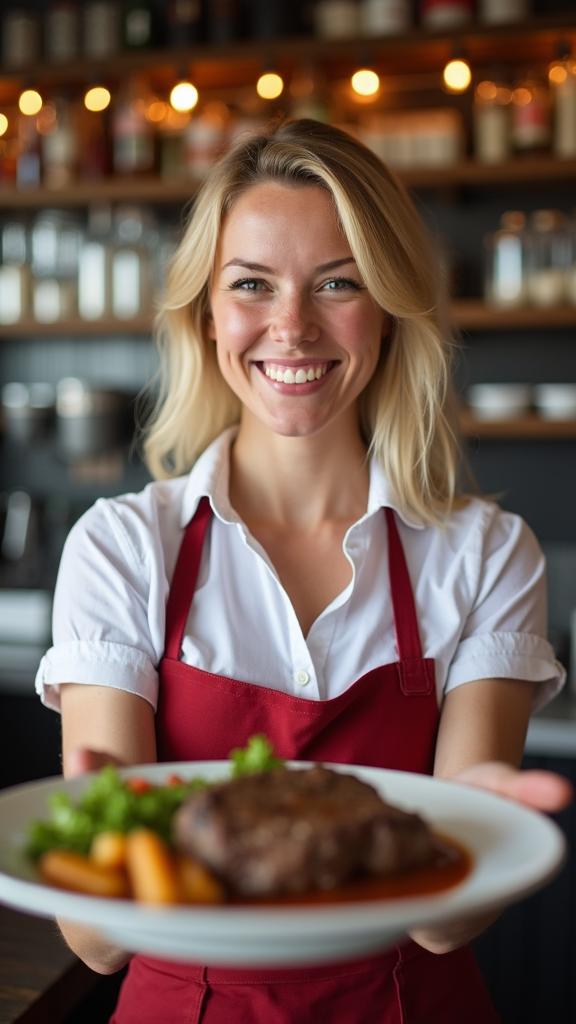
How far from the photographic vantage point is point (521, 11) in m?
3.11

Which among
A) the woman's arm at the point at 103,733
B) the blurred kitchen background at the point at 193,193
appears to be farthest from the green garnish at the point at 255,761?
the blurred kitchen background at the point at 193,193

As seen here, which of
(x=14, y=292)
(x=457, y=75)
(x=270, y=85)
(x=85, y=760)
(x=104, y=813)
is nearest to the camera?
(x=104, y=813)

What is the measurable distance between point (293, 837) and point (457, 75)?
275 cm

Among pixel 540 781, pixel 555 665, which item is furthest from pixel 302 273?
pixel 540 781

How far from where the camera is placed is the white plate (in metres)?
0.67

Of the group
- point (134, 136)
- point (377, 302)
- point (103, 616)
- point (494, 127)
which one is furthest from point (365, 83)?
point (103, 616)

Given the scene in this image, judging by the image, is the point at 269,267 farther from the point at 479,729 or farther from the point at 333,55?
the point at 333,55

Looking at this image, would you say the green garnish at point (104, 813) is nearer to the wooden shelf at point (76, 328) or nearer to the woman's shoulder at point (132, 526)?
the woman's shoulder at point (132, 526)

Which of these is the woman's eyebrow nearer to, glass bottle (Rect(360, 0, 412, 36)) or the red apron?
the red apron

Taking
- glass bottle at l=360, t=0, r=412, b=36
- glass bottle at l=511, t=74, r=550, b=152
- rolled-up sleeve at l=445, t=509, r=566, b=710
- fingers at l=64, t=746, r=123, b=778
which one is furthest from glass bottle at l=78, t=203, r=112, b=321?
fingers at l=64, t=746, r=123, b=778

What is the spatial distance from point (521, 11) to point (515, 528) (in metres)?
2.12

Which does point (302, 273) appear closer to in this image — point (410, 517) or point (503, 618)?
point (410, 517)

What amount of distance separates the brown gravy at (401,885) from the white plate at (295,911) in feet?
0.04

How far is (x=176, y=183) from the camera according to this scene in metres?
3.36
